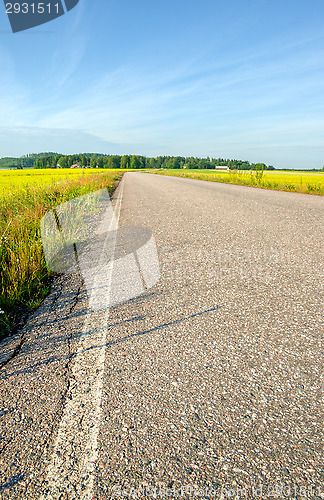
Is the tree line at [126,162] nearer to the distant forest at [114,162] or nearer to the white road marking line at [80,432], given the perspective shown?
the distant forest at [114,162]

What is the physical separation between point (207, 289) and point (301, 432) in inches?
84.4

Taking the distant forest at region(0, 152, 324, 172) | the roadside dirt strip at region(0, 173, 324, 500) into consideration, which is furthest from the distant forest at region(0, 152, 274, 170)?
the roadside dirt strip at region(0, 173, 324, 500)

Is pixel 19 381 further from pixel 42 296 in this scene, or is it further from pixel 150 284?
pixel 150 284

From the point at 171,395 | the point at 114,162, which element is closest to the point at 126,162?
the point at 114,162

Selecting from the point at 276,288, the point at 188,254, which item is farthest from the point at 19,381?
the point at 188,254

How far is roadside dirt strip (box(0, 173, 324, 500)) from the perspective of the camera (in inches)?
60.4

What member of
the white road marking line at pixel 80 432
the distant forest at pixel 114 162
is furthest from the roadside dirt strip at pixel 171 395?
the distant forest at pixel 114 162

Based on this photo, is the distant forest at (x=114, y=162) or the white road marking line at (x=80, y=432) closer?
the white road marking line at (x=80, y=432)

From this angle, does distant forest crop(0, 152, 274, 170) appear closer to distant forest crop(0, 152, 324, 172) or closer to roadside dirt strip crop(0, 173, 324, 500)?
distant forest crop(0, 152, 324, 172)

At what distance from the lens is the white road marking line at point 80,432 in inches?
59.0

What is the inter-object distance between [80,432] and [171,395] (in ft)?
2.06

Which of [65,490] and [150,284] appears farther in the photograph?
[150,284]

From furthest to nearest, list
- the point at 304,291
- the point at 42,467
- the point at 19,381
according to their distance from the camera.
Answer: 1. the point at 304,291
2. the point at 19,381
3. the point at 42,467

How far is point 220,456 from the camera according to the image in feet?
5.37
